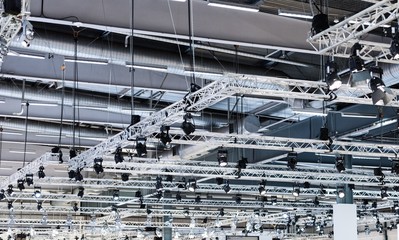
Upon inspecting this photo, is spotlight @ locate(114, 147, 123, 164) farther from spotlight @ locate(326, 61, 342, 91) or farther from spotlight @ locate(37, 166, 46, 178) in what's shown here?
spotlight @ locate(326, 61, 342, 91)

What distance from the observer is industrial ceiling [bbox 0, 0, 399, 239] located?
37.2ft

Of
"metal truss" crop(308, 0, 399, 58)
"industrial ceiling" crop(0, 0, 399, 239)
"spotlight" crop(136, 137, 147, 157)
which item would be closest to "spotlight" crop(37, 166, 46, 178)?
"industrial ceiling" crop(0, 0, 399, 239)

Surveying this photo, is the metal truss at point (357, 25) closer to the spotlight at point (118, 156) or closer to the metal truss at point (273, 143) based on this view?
the metal truss at point (273, 143)

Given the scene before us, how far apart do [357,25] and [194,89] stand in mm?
3417

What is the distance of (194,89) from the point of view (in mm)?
11875

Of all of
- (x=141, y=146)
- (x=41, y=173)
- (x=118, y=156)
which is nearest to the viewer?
(x=141, y=146)

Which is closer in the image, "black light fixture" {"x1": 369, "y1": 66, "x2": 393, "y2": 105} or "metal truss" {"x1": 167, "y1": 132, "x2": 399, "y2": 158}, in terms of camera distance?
"black light fixture" {"x1": 369, "y1": 66, "x2": 393, "y2": 105}

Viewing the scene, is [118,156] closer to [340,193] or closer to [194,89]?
[194,89]

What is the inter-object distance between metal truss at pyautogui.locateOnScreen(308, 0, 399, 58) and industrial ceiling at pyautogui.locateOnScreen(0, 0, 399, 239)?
0.02m

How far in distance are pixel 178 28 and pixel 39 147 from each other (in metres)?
14.1

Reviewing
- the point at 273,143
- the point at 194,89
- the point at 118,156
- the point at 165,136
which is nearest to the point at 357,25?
the point at 194,89

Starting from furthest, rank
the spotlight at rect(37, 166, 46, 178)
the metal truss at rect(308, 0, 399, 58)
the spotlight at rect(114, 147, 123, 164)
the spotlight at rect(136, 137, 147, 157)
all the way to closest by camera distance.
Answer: the spotlight at rect(37, 166, 46, 178), the spotlight at rect(114, 147, 123, 164), the spotlight at rect(136, 137, 147, 157), the metal truss at rect(308, 0, 399, 58)

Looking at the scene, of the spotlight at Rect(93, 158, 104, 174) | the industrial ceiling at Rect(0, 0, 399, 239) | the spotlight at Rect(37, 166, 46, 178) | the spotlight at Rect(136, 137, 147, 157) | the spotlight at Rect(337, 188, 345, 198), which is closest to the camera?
the industrial ceiling at Rect(0, 0, 399, 239)

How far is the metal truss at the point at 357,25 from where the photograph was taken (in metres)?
8.89
